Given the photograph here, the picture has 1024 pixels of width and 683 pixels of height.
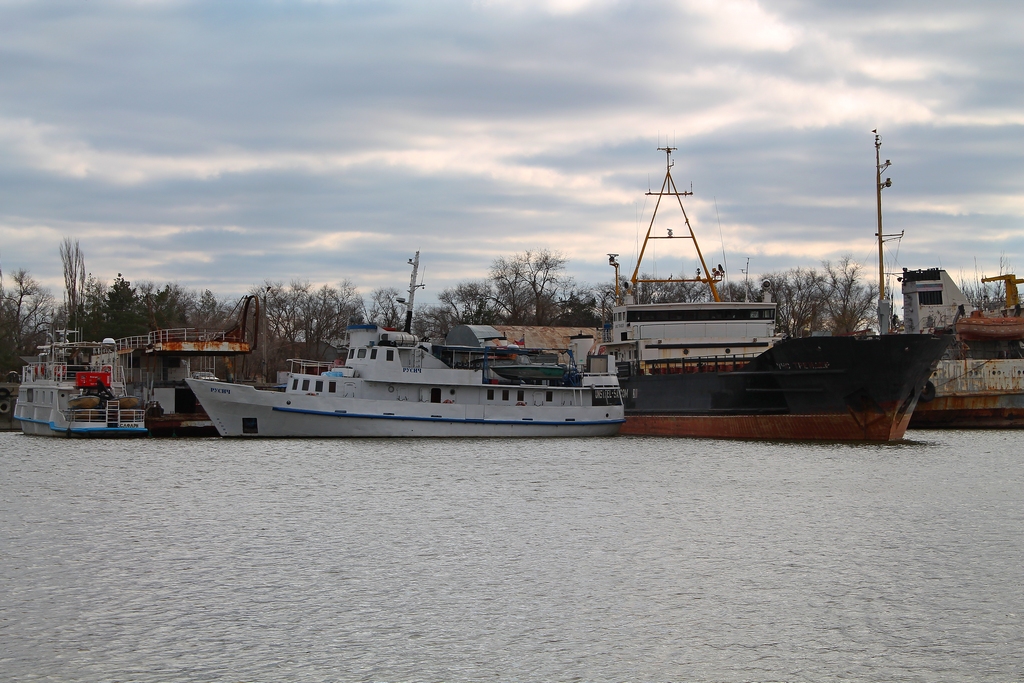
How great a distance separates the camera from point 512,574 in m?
15.7

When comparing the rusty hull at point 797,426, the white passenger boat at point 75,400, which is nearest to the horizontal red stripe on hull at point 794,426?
the rusty hull at point 797,426

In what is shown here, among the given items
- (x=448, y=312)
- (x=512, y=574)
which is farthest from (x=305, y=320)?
(x=512, y=574)

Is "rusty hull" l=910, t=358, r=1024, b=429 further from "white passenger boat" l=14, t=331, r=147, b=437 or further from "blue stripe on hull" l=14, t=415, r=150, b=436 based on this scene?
"white passenger boat" l=14, t=331, r=147, b=437

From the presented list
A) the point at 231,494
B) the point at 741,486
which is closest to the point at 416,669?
the point at 231,494

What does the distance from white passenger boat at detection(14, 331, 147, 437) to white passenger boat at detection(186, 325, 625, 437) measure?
579 cm

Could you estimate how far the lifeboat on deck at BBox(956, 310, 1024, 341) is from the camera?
48969 millimetres

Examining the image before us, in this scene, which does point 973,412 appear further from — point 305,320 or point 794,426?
point 305,320

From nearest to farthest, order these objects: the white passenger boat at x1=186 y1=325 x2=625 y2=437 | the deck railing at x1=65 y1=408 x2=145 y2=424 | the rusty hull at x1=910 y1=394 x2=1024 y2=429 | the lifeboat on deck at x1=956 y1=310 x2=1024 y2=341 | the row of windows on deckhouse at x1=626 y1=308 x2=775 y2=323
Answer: the white passenger boat at x1=186 y1=325 x2=625 y2=437, the deck railing at x1=65 y1=408 x2=145 y2=424, the row of windows on deckhouse at x1=626 y1=308 x2=775 y2=323, the rusty hull at x1=910 y1=394 x2=1024 y2=429, the lifeboat on deck at x1=956 y1=310 x2=1024 y2=341

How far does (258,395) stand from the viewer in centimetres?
3747

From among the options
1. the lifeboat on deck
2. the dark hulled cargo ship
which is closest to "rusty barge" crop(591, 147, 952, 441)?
the dark hulled cargo ship

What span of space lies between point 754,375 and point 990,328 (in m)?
18.4

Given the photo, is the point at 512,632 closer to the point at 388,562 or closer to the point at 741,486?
the point at 388,562

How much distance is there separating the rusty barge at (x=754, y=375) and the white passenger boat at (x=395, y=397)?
4855 millimetres

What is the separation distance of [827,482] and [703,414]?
13890 mm
